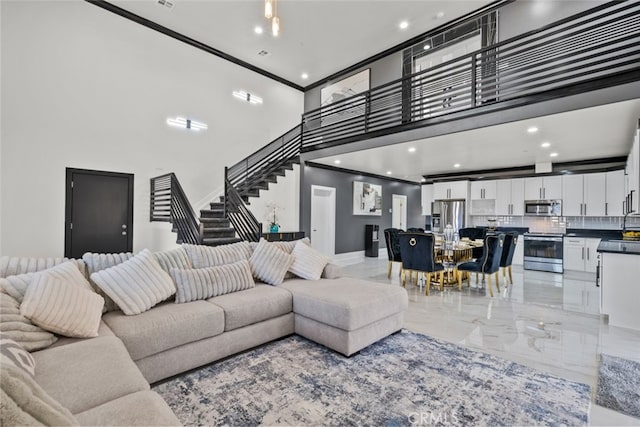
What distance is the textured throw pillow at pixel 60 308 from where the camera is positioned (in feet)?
5.88

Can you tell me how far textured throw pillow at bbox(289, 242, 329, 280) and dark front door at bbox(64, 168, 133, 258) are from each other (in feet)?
12.6

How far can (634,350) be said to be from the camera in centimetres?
283

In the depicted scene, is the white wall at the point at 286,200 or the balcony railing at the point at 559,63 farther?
the white wall at the point at 286,200

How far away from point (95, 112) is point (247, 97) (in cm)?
332

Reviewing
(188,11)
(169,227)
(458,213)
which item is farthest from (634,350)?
(188,11)

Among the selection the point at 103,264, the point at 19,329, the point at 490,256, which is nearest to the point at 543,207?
the point at 490,256

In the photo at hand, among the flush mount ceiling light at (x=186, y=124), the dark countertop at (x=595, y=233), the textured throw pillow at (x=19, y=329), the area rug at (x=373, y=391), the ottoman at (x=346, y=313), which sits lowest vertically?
the area rug at (x=373, y=391)

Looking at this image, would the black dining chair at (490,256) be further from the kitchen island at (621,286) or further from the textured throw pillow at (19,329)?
the textured throw pillow at (19,329)

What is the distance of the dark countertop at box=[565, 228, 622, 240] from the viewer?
6.56 meters

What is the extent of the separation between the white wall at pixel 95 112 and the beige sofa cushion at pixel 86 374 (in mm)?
4236

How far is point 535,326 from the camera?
11.2ft

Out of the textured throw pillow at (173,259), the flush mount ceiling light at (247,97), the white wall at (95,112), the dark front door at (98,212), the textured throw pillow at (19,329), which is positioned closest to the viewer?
the textured throw pillow at (19,329)

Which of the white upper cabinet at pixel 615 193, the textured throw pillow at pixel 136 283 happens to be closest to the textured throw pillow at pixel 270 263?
the textured throw pillow at pixel 136 283

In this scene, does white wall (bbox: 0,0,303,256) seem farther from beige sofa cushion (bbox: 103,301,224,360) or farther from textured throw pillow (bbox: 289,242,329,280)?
beige sofa cushion (bbox: 103,301,224,360)
